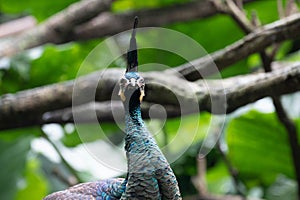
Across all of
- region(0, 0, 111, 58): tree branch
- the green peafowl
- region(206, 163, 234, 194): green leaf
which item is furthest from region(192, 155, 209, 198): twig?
the green peafowl

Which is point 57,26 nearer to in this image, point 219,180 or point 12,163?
point 12,163

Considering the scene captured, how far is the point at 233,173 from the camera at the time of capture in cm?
156

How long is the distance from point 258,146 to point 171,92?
0.60 metres

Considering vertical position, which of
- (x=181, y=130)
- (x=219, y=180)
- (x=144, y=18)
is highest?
(x=144, y=18)

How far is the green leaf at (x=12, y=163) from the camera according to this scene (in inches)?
68.6

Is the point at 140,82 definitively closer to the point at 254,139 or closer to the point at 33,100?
the point at 33,100

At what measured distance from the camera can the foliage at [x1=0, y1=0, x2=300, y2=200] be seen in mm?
1544

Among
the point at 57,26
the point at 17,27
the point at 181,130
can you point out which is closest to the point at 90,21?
the point at 57,26

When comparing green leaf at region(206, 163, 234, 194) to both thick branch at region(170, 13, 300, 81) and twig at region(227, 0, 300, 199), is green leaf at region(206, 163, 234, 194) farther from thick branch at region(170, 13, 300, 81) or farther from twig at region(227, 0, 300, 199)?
thick branch at region(170, 13, 300, 81)

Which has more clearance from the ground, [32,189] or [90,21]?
[90,21]

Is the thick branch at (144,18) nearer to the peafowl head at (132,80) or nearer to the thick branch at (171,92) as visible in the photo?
the thick branch at (171,92)

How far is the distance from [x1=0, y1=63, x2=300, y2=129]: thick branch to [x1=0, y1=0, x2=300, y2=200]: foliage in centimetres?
21

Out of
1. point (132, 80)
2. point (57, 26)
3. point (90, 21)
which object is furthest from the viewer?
point (90, 21)

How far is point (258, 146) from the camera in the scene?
5.29ft
